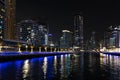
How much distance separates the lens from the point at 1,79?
3931cm

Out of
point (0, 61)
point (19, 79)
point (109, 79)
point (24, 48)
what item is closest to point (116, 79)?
point (109, 79)

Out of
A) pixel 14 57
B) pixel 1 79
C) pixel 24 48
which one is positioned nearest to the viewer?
pixel 1 79

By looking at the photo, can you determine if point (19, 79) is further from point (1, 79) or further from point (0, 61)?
point (0, 61)

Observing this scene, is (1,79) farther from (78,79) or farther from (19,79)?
(78,79)

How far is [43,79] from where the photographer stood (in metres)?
39.5

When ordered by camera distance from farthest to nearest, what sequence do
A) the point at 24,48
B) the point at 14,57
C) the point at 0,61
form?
the point at 24,48, the point at 14,57, the point at 0,61

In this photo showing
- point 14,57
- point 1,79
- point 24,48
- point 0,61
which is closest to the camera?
point 1,79

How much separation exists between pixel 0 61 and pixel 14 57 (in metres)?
19.0

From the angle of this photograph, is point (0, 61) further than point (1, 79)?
Yes

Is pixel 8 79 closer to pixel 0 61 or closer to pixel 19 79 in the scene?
pixel 19 79

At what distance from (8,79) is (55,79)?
6.12 metres

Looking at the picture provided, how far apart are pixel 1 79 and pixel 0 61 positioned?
43.1 meters

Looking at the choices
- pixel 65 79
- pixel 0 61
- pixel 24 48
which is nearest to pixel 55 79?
pixel 65 79

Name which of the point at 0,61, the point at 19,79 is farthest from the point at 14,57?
the point at 19,79
